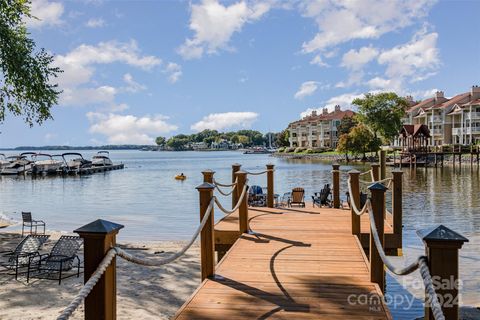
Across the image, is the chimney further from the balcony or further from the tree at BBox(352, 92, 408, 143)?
the tree at BBox(352, 92, 408, 143)

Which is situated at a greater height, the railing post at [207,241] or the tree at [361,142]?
the tree at [361,142]

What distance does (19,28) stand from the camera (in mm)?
17172

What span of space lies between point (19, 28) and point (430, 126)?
89.2m

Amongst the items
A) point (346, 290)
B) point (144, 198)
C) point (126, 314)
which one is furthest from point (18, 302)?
point (144, 198)

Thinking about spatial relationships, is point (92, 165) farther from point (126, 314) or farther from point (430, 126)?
point (126, 314)

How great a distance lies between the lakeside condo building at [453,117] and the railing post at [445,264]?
8339cm

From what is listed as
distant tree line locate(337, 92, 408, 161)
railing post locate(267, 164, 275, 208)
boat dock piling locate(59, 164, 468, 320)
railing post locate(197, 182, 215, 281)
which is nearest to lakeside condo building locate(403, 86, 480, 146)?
distant tree line locate(337, 92, 408, 161)

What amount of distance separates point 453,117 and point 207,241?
9051 cm

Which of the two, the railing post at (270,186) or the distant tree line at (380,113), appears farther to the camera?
the distant tree line at (380,113)

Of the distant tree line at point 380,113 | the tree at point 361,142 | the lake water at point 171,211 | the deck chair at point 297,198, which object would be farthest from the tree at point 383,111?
the deck chair at point 297,198

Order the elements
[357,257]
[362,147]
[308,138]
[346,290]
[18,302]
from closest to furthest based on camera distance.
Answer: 1. [346,290]
2. [357,257]
3. [18,302]
4. [362,147]
5. [308,138]

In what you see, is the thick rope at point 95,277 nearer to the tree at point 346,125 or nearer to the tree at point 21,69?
the tree at point 21,69

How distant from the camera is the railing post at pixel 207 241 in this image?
646 centimetres

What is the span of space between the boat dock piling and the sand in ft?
4.83
